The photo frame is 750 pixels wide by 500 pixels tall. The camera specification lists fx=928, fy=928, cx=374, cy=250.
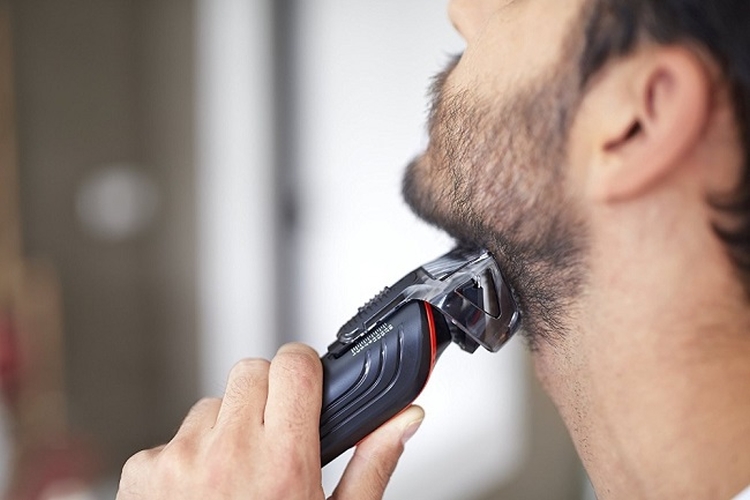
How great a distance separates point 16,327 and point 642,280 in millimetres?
1810

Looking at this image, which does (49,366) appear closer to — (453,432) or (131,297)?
(131,297)

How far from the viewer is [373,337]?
2.20ft

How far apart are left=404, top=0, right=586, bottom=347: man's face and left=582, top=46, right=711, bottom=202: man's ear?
22 millimetres

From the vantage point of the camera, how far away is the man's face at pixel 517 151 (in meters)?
0.59

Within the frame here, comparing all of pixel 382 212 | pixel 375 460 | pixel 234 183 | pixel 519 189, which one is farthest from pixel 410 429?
pixel 234 183

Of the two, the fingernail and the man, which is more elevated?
the man

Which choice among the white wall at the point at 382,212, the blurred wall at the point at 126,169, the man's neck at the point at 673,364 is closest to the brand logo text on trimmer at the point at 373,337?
the man's neck at the point at 673,364

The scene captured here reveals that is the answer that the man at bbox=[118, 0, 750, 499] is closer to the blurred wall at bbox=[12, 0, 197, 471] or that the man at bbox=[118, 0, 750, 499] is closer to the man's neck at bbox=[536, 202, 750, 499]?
the man's neck at bbox=[536, 202, 750, 499]

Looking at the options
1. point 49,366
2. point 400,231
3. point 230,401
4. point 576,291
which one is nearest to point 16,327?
point 49,366

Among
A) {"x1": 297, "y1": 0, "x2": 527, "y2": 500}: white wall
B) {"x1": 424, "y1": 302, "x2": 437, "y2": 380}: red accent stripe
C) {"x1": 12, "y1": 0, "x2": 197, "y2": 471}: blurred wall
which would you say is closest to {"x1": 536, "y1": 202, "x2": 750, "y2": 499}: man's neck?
{"x1": 424, "y1": 302, "x2": 437, "y2": 380}: red accent stripe

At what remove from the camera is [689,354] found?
58 centimetres

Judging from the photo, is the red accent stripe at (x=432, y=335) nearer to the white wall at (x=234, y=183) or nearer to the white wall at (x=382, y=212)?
the white wall at (x=382, y=212)

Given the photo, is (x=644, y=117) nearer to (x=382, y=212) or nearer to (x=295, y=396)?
(x=295, y=396)

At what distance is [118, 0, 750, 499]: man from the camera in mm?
549
